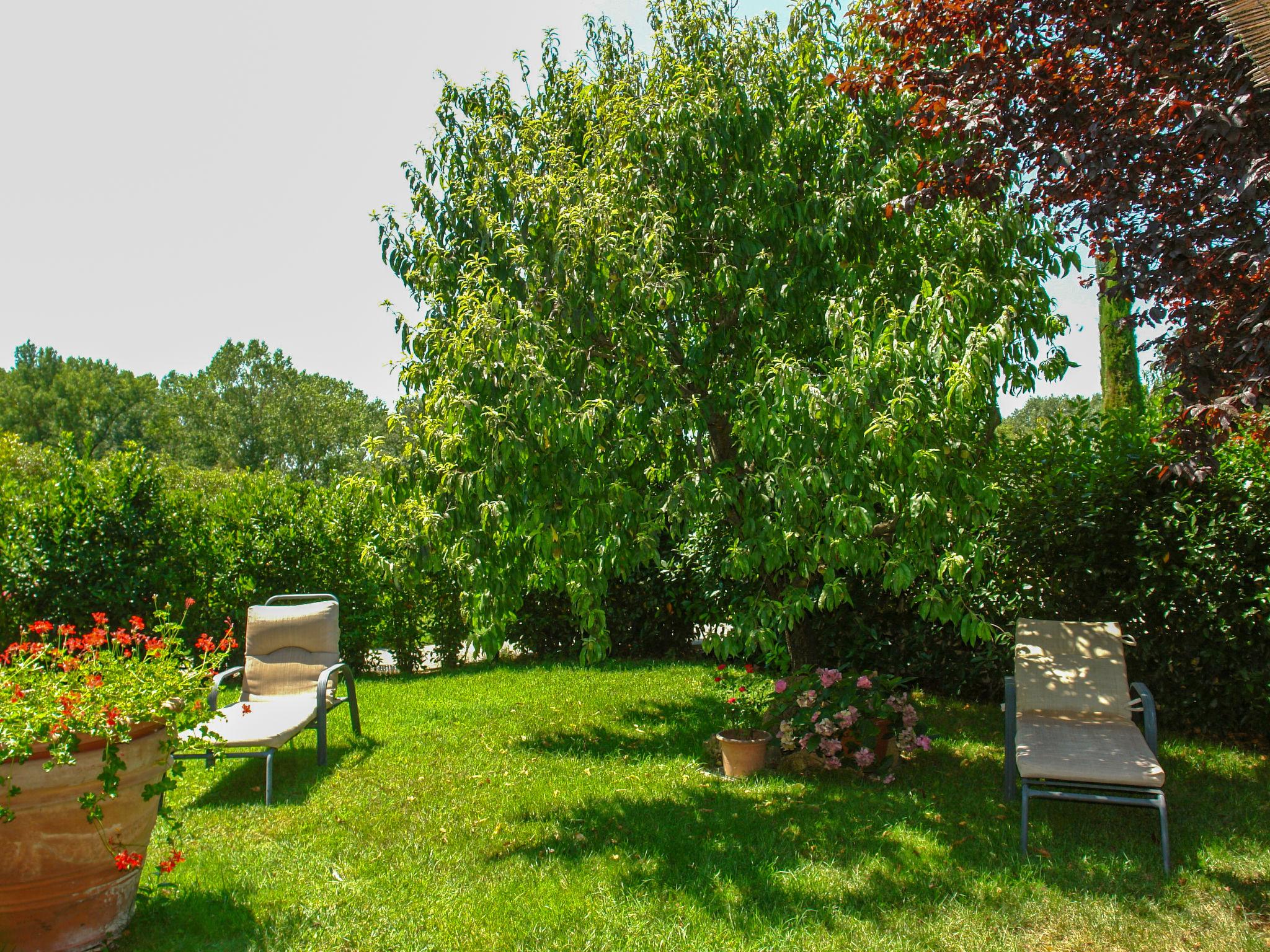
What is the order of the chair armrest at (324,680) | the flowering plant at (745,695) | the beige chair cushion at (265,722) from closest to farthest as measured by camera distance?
the beige chair cushion at (265,722) < the chair armrest at (324,680) < the flowering plant at (745,695)

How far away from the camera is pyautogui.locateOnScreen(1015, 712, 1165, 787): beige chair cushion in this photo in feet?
13.7

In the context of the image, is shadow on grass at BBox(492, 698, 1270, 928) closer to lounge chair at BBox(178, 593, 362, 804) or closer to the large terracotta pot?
the large terracotta pot

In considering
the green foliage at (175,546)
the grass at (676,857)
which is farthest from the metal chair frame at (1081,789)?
the green foliage at (175,546)

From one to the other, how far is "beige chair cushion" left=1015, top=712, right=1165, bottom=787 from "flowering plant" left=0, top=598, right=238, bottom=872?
4.04 metres

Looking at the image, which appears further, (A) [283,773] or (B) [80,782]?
(A) [283,773]

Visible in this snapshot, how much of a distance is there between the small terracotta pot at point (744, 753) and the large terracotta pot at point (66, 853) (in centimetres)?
340

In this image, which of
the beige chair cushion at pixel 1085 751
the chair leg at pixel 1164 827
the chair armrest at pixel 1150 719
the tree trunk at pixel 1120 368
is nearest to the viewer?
the chair leg at pixel 1164 827

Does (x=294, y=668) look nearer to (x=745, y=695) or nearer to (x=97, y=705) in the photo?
(x=97, y=705)

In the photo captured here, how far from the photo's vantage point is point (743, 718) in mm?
6684

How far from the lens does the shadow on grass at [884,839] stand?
12.1 feet

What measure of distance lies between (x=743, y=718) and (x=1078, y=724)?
8.27ft

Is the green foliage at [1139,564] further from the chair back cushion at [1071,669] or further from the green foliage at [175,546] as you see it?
the green foliage at [175,546]

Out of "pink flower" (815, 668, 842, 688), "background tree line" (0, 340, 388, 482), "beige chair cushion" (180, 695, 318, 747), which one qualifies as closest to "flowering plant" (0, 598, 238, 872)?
"beige chair cushion" (180, 695, 318, 747)

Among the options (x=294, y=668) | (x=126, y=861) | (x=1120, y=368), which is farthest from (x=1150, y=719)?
(x=1120, y=368)
